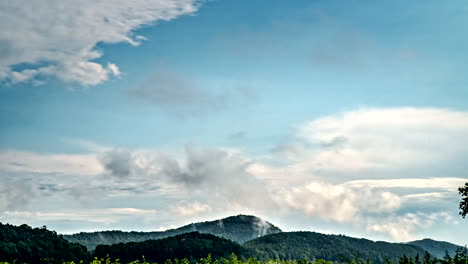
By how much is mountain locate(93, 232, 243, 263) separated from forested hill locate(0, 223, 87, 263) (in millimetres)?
9824

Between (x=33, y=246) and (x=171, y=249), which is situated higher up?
(x=171, y=249)

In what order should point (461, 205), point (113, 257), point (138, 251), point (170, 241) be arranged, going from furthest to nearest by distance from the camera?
point (170, 241) → point (138, 251) → point (113, 257) → point (461, 205)

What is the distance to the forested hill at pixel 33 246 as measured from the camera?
94812 mm

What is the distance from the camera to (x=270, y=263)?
28844 mm

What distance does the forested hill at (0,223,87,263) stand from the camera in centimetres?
9481

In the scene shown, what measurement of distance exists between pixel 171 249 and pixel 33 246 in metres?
56.6

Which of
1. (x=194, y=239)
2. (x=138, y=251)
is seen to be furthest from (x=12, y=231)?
(x=194, y=239)

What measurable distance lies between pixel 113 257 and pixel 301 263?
360ft

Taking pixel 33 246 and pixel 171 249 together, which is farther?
pixel 171 249

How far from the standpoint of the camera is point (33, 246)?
340 feet

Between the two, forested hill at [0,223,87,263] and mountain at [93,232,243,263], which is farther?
mountain at [93,232,243,263]

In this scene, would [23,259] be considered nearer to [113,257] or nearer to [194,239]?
[113,257]

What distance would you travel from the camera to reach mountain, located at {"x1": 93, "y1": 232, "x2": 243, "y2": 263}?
12862 cm

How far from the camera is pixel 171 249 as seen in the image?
153 m
